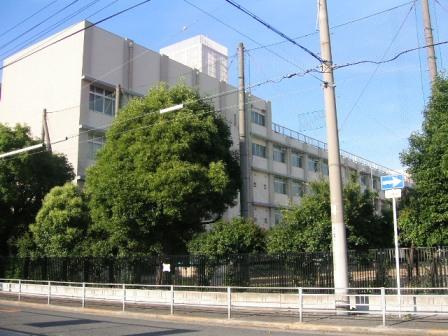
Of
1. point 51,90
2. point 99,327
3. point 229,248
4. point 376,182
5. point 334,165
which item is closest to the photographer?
point 99,327

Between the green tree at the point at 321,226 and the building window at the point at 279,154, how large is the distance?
38.5 meters

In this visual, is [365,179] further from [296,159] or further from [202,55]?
[202,55]

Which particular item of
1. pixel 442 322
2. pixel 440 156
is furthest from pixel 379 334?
pixel 440 156

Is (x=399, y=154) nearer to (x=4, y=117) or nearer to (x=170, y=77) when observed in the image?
(x=170, y=77)

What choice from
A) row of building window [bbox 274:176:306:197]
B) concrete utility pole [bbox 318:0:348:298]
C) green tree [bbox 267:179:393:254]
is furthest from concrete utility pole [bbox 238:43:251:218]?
row of building window [bbox 274:176:306:197]

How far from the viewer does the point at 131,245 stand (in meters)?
23.5

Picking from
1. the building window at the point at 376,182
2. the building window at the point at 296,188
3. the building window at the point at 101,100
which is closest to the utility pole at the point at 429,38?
the building window at the point at 101,100

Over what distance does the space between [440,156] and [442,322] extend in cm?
553

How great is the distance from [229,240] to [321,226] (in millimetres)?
3790

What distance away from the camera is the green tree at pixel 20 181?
1201 inches

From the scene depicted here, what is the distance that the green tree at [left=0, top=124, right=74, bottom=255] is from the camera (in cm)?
3052

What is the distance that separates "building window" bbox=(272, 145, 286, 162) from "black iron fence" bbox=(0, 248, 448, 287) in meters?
37.1

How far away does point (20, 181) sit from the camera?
3120cm

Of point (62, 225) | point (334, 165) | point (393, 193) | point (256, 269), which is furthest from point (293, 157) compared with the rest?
point (393, 193)
